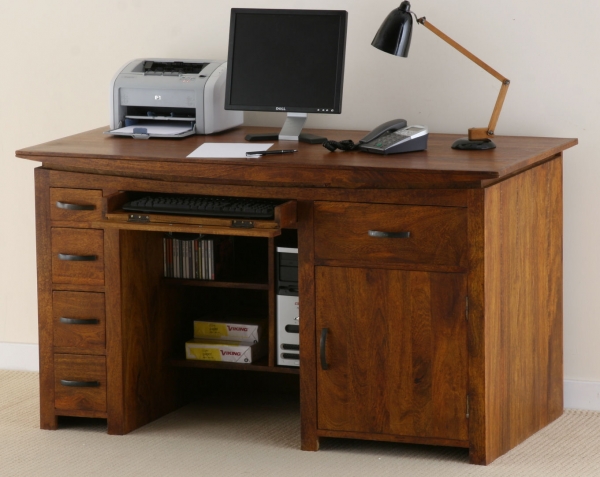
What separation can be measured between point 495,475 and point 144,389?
1115mm

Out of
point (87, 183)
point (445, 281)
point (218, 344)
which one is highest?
point (87, 183)

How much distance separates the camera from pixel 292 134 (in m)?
3.29

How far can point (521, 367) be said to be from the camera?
3076 millimetres

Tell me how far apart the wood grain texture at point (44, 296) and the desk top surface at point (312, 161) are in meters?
0.10

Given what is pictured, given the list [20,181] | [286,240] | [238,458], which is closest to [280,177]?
[286,240]

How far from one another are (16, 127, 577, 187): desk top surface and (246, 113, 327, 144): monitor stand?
0.10ft

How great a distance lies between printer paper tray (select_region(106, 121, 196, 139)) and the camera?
3.30 metres

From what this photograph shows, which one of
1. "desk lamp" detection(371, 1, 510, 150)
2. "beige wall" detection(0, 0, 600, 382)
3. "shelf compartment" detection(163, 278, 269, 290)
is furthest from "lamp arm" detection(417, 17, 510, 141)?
"shelf compartment" detection(163, 278, 269, 290)

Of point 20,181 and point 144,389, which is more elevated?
point 20,181

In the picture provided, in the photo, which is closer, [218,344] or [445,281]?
[445,281]

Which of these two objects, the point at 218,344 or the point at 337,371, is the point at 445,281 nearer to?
the point at 337,371

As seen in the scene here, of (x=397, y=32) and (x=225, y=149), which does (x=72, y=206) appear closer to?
(x=225, y=149)

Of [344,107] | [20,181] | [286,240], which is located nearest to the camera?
[286,240]

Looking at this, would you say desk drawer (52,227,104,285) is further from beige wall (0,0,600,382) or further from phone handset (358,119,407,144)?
phone handset (358,119,407,144)
